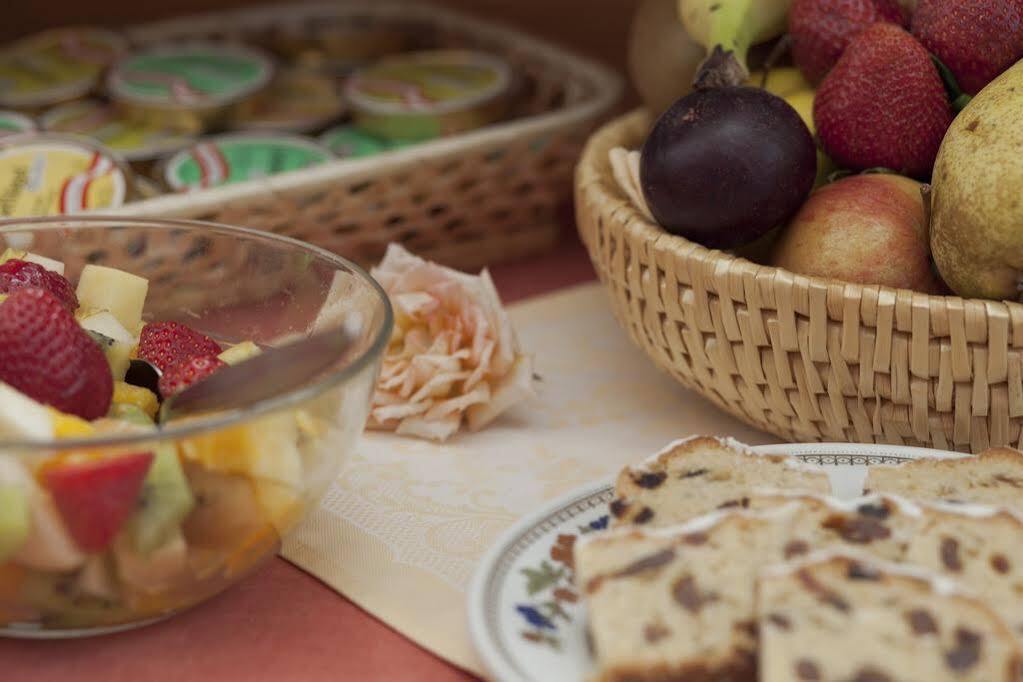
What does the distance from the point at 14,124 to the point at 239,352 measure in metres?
0.59

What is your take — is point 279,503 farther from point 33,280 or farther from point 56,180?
point 56,180

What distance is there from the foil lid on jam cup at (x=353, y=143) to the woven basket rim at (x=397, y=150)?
72 mm

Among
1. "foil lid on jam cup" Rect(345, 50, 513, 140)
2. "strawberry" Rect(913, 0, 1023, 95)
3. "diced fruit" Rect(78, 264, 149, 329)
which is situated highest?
"strawberry" Rect(913, 0, 1023, 95)

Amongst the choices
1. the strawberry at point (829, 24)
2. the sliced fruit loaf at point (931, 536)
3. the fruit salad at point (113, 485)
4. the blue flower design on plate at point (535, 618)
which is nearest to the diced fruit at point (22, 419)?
the fruit salad at point (113, 485)

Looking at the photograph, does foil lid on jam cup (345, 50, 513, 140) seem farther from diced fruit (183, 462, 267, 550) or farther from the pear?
diced fruit (183, 462, 267, 550)

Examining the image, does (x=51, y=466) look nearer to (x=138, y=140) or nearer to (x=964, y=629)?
(x=964, y=629)

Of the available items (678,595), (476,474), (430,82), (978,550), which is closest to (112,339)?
(476,474)

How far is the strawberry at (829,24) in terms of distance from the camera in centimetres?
86

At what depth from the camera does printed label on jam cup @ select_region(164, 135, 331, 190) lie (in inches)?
43.4

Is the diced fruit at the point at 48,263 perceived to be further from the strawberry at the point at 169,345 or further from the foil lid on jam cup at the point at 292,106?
the foil lid on jam cup at the point at 292,106

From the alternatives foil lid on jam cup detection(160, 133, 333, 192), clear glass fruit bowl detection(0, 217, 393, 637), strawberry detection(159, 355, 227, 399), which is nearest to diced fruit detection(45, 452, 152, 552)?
clear glass fruit bowl detection(0, 217, 393, 637)

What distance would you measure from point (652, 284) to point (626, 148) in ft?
0.76

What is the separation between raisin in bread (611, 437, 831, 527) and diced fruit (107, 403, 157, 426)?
0.23m

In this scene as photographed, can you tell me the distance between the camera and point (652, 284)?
0.81 meters
